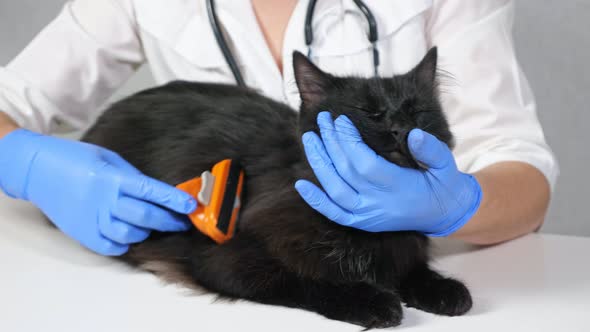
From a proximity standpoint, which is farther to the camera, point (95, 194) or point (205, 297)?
point (95, 194)

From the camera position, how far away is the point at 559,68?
2.74 meters

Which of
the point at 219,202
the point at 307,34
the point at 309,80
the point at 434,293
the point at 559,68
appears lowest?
the point at 559,68

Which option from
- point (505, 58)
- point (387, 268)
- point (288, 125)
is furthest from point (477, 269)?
point (505, 58)

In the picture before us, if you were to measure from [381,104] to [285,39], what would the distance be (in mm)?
706

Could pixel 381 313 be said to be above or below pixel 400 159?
below

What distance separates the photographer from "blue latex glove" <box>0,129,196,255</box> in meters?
1.39

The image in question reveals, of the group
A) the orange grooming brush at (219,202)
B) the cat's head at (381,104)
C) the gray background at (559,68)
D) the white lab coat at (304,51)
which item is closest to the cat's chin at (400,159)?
the cat's head at (381,104)

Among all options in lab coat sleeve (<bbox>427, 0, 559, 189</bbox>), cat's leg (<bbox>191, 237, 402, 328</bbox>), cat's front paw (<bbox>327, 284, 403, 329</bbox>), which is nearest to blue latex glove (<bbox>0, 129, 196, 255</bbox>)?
cat's leg (<bbox>191, 237, 402, 328</bbox>)

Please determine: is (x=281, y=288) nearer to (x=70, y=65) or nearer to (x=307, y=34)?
(x=307, y=34)

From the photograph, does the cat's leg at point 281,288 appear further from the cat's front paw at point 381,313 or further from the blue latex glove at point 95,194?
the blue latex glove at point 95,194

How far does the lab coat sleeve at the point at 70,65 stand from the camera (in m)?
1.84

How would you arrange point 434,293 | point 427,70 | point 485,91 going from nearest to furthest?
1. point 434,293
2. point 427,70
3. point 485,91

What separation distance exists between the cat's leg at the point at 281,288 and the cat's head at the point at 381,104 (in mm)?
254

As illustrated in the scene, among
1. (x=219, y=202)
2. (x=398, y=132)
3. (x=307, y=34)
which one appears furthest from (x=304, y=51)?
(x=398, y=132)
